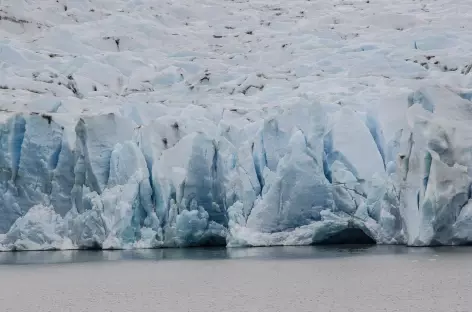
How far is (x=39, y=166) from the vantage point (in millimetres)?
15016

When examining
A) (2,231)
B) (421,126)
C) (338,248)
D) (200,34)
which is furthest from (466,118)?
(200,34)

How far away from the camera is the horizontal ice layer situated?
44.1ft

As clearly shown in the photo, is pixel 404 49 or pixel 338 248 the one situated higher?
pixel 404 49

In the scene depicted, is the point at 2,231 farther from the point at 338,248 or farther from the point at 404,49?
the point at 404,49

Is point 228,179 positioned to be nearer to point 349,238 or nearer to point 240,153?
point 240,153

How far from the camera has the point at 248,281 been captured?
10.3 metres

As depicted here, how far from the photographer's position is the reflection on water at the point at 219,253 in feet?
42.2

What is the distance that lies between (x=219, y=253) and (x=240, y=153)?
1.93 metres

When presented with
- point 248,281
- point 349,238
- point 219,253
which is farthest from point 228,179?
point 248,281

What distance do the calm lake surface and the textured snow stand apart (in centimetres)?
61

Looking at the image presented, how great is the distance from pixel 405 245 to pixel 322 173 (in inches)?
76.4

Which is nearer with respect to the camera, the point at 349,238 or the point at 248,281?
the point at 248,281

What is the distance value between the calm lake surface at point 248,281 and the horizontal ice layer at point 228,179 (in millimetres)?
541

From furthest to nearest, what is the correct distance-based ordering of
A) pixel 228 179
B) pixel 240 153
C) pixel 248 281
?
pixel 240 153 → pixel 228 179 → pixel 248 281
